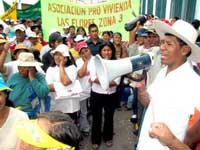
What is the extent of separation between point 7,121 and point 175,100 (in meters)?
1.30

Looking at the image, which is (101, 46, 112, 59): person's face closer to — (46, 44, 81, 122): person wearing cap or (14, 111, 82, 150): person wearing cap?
(46, 44, 81, 122): person wearing cap

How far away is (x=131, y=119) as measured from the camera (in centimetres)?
612

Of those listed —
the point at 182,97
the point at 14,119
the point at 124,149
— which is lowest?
the point at 124,149

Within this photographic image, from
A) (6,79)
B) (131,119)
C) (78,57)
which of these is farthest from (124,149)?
(6,79)

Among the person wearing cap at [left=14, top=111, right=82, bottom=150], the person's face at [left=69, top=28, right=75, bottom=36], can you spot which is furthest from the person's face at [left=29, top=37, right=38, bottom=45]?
the person wearing cap at [left=14, top=111, right=82, bottom=150]

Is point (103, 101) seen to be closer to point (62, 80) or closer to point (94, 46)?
point (62, 80)

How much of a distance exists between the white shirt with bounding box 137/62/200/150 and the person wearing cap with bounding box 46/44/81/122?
1989mm

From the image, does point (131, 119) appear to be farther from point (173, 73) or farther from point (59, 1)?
point (173, 73)

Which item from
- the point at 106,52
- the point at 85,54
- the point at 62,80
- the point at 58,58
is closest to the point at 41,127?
the point at 62,80

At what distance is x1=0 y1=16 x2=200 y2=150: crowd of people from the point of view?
1.67m

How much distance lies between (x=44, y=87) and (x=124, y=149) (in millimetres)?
1761

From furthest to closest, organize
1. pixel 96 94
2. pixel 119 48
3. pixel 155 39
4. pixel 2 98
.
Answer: pixel 119 48, pixel 155 39, pixel 96 94, pixel 2 98

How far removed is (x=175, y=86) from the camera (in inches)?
99.1

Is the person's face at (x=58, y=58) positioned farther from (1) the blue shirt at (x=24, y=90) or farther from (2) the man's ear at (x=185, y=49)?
(2) the man's ear at (x=185, y=49)
